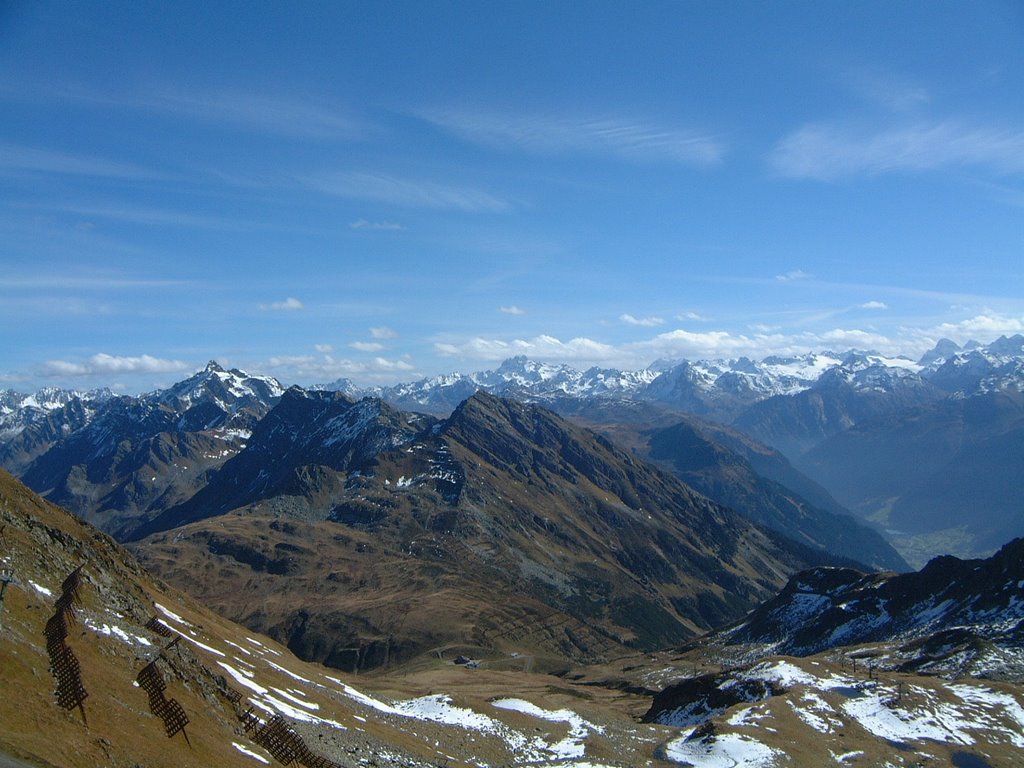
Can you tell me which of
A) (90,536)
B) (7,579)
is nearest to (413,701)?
(90,536)

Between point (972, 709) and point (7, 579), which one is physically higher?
point (7, 579)

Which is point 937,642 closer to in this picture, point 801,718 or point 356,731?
point 801,718

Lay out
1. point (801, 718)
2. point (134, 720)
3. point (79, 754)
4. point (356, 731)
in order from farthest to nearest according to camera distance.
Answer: point (801, 718) < point (356, 731) < point (134, 720) < point (79, 754)

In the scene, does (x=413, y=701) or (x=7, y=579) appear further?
(x=413, y=701)

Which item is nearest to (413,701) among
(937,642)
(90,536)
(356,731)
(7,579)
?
(356,731)

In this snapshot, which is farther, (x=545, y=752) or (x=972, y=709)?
(x=972, y=709)

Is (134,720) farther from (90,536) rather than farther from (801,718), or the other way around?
(801,718)

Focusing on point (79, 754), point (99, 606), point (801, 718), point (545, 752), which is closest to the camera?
point (79, 754)

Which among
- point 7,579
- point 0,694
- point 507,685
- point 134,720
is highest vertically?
point 7,579

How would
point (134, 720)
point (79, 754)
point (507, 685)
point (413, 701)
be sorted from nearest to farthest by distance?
point (79, 754) < point (134, 720) < point (413, 701) < point (507, 685)
